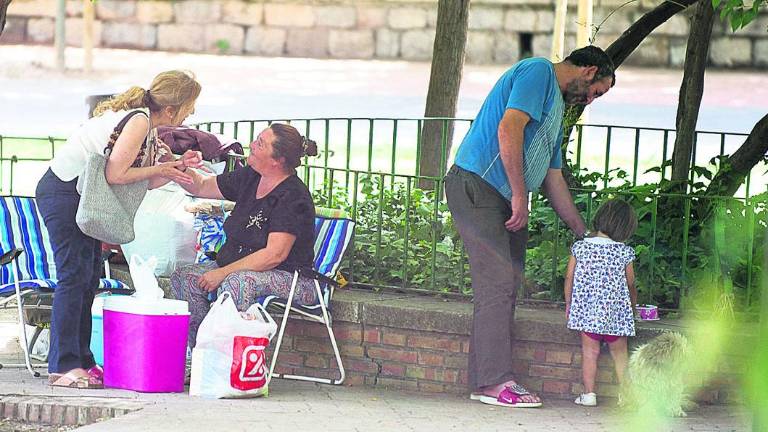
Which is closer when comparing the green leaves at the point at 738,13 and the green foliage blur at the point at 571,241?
the green leaves at the point at 738,13

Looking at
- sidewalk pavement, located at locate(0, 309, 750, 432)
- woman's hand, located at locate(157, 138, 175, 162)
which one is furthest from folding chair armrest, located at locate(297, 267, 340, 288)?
woman's hand, located at locate(157, 138, 175, 162)

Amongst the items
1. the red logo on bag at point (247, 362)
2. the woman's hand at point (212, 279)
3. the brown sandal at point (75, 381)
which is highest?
the woman's hand at point (212, 279)

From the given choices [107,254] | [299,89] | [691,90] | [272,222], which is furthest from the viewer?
[299,89]

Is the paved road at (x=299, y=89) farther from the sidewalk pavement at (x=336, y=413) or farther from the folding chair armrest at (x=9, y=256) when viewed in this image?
the sidewalk pavement at (x=336, y=413)

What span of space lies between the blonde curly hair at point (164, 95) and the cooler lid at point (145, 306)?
0.81 meters

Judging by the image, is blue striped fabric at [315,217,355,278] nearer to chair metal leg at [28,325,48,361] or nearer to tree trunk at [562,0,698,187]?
chair metal leg at [28,325,48,361]

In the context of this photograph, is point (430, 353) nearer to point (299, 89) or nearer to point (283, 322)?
point (283, 322)

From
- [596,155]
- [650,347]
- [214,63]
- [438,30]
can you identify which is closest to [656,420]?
[650,347]

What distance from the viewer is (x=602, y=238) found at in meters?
5.61

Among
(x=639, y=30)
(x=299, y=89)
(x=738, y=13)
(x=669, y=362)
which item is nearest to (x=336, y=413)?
(x=669, y=362)

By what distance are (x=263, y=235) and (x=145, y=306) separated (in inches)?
25.8

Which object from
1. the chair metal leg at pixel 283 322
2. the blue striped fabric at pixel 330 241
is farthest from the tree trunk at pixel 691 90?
the chair metal leg at pixel 283 322

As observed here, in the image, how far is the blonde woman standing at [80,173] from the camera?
5.54 meters

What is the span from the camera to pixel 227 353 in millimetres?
5383
